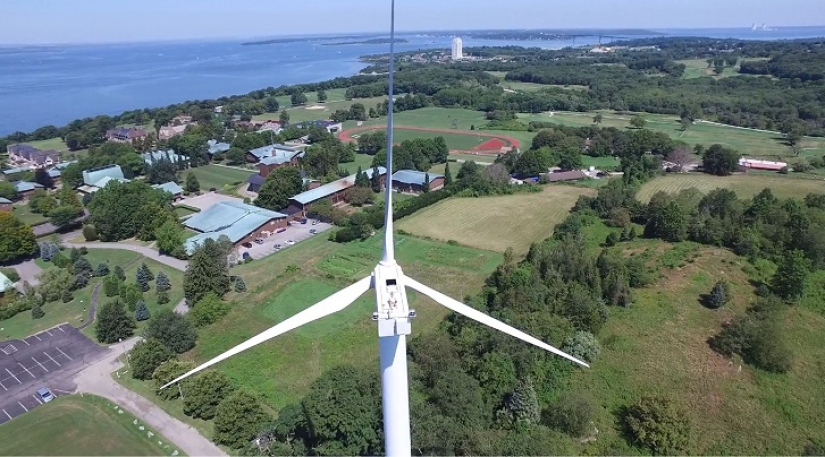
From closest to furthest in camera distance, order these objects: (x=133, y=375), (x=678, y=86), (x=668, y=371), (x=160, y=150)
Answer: (x=668, y=371) < (x=133, y=375) < (x=160, y=150) < (x=678, y=86)

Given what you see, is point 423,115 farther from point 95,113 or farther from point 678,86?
point 95,113

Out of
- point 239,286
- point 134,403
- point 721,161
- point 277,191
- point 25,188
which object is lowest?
point 134,403

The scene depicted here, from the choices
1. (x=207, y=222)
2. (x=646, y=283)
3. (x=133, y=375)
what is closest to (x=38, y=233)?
(x=207, y=222)

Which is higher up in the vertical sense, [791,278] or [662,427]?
[791,278]

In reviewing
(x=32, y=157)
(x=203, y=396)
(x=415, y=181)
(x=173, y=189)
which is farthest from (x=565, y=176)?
(x=32, y=157)

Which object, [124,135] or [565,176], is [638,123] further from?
[124,135]

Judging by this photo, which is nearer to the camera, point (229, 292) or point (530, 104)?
point (229, 292)

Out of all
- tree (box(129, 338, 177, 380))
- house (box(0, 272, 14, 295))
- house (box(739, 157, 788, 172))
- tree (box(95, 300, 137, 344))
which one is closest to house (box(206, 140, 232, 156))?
house (box(0, 272, 14, 295))
